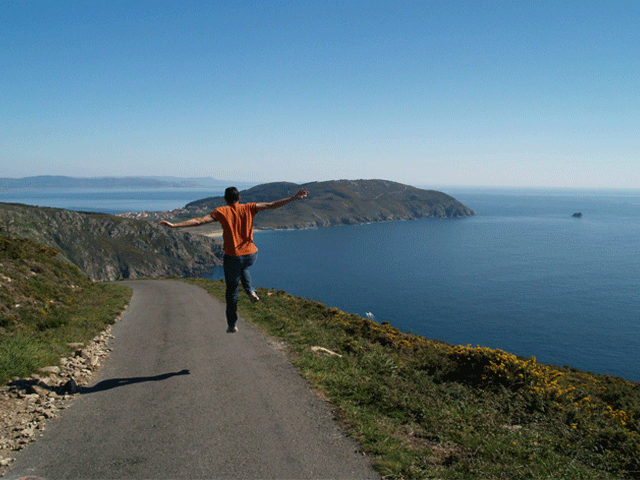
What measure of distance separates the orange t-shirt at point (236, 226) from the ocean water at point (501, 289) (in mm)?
39998

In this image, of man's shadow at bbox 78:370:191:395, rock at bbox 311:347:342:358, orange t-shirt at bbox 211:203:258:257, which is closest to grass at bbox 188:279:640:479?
rock at bbox 311:347:342:358

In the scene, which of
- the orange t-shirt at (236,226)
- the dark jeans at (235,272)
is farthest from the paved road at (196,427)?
the orange t-shirt at (236,226)

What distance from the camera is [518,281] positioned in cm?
10969

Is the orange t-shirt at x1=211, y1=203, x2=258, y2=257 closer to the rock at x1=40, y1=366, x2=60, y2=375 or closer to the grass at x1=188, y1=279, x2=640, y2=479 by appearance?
the grass at x1=188, y1=279, x2=640, y2=479

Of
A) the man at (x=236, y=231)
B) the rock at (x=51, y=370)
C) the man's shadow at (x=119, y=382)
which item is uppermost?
the man at (x=236, y=231)

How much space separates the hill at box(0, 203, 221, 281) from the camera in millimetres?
120688

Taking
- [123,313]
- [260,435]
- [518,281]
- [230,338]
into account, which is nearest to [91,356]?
[230,338]

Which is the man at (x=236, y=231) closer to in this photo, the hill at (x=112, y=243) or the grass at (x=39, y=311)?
the grass at (x=39, y=311)

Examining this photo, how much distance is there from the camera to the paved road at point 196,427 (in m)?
4.60

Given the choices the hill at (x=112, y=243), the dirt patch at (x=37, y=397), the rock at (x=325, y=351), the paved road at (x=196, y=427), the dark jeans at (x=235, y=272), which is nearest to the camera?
the paved road at (x=196, y=427)

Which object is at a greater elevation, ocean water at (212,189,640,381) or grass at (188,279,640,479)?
grass at (188,279,640,479)

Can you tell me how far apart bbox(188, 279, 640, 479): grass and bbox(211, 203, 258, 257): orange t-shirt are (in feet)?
9.91

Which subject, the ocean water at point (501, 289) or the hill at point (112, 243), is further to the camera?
the hill at point (112, 243)

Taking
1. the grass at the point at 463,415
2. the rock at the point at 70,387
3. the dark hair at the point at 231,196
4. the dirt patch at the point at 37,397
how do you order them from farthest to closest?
the dark hair at the point at 231,196 < the rock at the point at 70,387 < the dirt patch at the point at 37,397 < the grass at the point at 463,415
